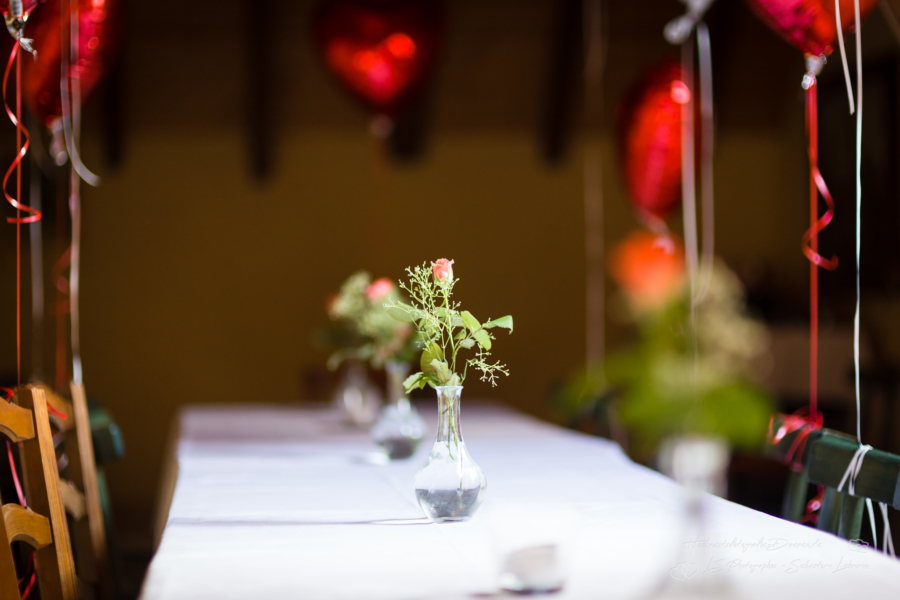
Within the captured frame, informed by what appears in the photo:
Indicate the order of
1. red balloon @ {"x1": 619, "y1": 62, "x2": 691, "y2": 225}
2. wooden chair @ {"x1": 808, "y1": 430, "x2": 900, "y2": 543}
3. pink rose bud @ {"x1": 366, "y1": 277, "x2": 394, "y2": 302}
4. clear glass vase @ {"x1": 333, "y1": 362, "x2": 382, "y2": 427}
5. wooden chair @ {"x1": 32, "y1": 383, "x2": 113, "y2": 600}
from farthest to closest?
red balloon @ {"x1": 619, "y1": 62, "x2": 691, "y2": 225}
clear glass vase @ {"x1": 333, "y1": 362, "x2": 382, "y2": 427}
pink rose bud @ {"x1": 366, "y1": 277, "x2": 394, "y2": 302}
wooden chair @ {"x1": 32, "y1": 383, "x2": 113, "y2": 600}
wooden chair @ {"x1": 808, "y1": 430, "x2": 900, "y2": 543}

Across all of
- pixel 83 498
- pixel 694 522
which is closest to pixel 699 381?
pixel 694 522

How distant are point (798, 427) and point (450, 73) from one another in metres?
4.02

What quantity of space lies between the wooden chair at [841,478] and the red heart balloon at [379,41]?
197 centimetres

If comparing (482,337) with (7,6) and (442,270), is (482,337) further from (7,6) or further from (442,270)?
(7,6)

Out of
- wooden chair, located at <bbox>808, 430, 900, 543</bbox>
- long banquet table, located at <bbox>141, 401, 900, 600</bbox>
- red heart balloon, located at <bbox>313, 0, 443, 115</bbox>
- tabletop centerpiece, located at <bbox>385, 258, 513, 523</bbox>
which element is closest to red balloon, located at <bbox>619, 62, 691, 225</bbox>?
red heart balloon, located at <bbox>313, 0, 443, 115</bbox>

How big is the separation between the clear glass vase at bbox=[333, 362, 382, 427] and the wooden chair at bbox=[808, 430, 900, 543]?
1.58 meters

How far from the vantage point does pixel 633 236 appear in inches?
220

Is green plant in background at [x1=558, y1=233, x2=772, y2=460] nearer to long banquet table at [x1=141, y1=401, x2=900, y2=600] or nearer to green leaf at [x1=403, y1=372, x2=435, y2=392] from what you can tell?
long banquet table at [x1=141, y1=401, x2=900, y2=600]

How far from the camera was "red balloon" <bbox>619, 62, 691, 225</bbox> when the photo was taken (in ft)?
10.4

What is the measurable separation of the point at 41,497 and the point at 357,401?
4.91 feet

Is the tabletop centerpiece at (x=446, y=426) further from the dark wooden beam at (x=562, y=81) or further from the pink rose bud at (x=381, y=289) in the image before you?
the dark wooden beam at (x=562, y=81)

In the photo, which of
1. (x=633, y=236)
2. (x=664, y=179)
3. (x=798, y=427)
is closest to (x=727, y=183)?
(x=633, y=236)

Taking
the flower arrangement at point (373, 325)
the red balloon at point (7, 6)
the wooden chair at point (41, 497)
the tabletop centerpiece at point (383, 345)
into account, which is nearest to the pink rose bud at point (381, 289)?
the tabletop centerpiece at point (383, 345)

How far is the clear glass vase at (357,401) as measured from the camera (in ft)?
9.61
